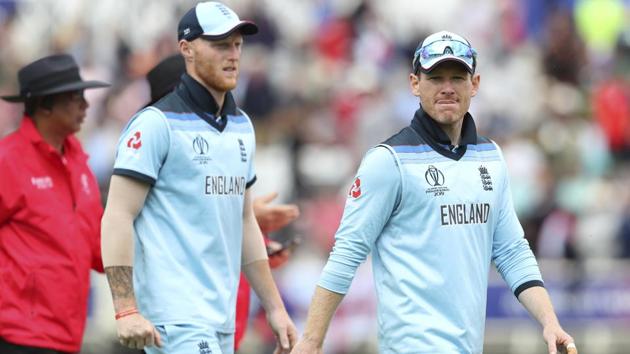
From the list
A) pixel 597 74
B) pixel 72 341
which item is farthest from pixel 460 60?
pixel 597 74

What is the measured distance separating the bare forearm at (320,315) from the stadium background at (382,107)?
7.63 meters

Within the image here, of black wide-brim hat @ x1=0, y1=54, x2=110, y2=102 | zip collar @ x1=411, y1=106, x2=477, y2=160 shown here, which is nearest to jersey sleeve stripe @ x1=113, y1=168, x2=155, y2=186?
zip collar @ x1=411, y1=106, x2=477, y2=160

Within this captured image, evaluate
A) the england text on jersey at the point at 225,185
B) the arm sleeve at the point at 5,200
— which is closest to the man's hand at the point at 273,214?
the england text on jersey at the point at 225,185

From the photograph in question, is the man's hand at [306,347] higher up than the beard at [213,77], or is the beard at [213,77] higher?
the beard at [213,77]

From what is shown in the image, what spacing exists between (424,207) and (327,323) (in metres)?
Answer: 0.67

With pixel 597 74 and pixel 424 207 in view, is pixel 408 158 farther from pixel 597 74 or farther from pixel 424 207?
pixel 597 74

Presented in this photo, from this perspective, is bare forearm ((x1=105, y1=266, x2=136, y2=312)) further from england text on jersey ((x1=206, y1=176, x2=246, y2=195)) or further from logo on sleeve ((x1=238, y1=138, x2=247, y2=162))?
logo on sleeve ((x1=238, y1=138, x2=247, y2=162))

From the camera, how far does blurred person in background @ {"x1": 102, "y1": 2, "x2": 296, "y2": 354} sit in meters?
6.89

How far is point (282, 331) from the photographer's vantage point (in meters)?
7.54

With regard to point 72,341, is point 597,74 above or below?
above

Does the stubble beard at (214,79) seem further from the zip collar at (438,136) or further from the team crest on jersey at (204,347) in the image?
the team crest on jersey at (204,347)

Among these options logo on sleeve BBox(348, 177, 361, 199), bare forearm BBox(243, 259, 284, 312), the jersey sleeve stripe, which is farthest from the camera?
bare forearm BBox(243, 259, 284, 312)

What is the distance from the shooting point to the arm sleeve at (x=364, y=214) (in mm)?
6535

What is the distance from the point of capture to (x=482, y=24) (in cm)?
2034
